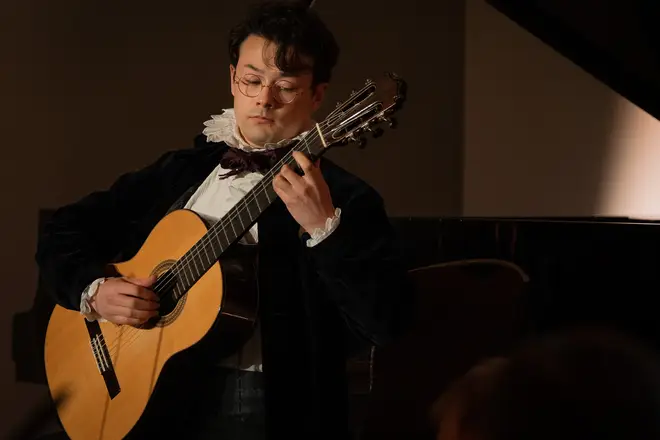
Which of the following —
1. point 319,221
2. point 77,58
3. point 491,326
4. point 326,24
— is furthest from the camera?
point 77,58

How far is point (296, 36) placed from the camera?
1016 millimetres

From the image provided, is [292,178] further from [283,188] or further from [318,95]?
[318,95]

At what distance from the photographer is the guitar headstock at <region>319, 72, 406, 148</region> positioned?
0.86 m

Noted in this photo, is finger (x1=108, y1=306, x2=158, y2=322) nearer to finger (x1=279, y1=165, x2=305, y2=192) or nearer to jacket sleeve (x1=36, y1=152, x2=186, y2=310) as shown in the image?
jacket sleeve (x1=36, y1=152, x2=186, y2=310)

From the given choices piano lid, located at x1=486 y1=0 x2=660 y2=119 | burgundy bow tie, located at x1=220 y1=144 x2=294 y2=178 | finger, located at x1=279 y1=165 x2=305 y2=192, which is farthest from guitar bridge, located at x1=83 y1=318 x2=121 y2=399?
piano lid, located at x1=486 y1=0 x2=660 y2=119

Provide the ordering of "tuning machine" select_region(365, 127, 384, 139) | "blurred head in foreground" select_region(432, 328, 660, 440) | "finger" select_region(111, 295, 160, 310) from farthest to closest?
"finger" select_region(111, 295, 160, 310) < "blurred head in foreground" select_region(432, 328, 660, 440) < "tuning machine" select_region(365, 127, 384, 139)

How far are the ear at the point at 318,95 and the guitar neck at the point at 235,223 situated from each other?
13cm

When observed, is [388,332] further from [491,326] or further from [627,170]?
[627,170]

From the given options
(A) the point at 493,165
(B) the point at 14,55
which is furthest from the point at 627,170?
(B) the point at 14,55

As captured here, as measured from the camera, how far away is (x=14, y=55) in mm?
1457

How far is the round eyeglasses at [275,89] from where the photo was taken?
1.01 metres

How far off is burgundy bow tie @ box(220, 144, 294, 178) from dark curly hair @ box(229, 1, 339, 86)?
0.11m

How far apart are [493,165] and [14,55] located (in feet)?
3.15

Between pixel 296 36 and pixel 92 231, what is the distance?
474 mm
